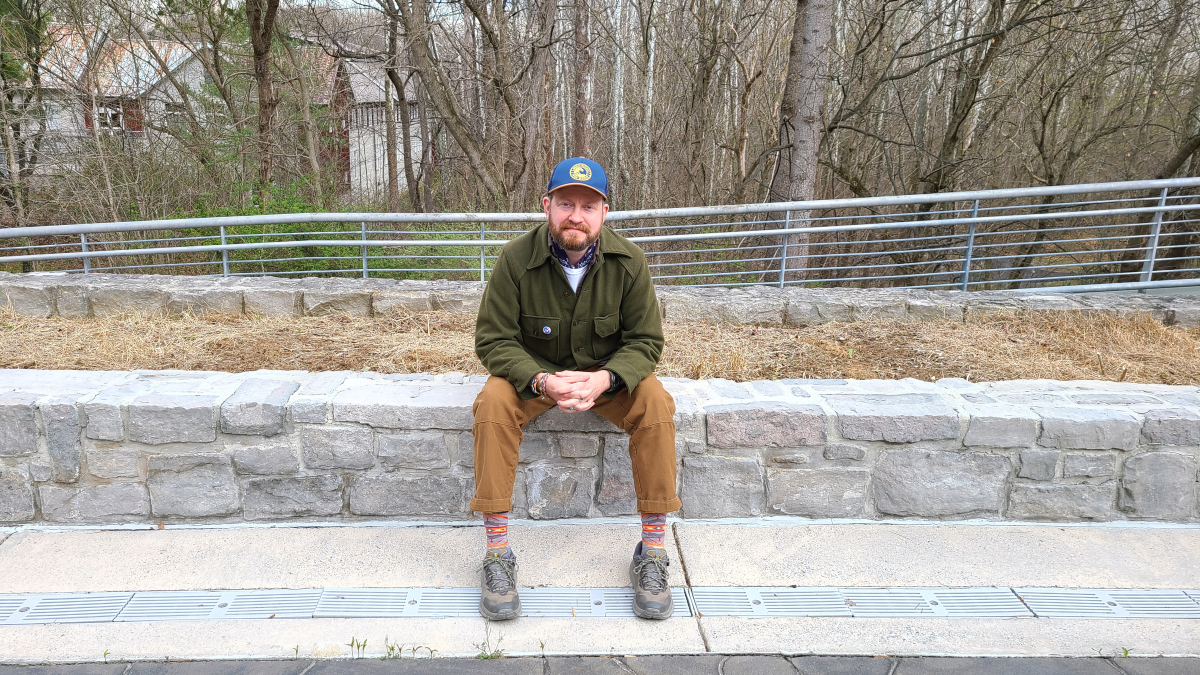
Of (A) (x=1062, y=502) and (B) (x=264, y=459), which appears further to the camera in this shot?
(A) (x=1062, y=502)

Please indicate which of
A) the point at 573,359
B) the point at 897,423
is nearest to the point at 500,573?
the point at 573,359

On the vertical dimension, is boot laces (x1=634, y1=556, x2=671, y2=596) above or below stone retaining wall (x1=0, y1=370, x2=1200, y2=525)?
below

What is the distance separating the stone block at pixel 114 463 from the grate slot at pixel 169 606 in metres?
0.54

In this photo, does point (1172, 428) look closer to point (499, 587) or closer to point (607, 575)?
point (607, 575)

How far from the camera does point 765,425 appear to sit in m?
2.64

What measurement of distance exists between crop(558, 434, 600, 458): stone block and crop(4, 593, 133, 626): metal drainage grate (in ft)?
4.62

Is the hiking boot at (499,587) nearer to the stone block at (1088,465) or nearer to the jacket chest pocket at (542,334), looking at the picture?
the jacket chest pocket at (542,334)

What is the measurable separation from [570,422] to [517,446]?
0.27m

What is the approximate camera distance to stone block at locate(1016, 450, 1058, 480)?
8.77ft

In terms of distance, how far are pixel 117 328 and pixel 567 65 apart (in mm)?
10615

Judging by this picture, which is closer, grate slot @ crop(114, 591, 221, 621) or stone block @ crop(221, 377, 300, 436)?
grate slot @ crop(114, 591, 221, 621)

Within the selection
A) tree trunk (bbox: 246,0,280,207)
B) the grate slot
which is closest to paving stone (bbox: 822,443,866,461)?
the grate slot

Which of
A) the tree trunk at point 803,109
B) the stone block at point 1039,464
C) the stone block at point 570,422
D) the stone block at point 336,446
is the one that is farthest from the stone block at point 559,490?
the tree trunk at point 803,109

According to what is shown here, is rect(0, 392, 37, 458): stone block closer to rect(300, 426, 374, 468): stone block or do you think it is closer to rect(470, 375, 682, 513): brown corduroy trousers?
rect(300, 426, 374, 468): stone block
